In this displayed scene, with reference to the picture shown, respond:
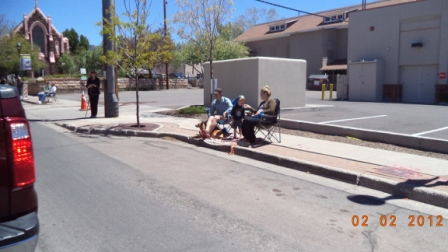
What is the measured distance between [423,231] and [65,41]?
6582cm

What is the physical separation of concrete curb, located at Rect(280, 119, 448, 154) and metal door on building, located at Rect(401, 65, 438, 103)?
646 inches

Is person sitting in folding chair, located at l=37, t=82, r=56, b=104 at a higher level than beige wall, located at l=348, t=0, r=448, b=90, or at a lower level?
lower

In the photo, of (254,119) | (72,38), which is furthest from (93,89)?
(72,38)

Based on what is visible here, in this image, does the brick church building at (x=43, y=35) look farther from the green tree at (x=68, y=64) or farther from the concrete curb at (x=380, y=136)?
the concrete curb at (x=380, y=136)

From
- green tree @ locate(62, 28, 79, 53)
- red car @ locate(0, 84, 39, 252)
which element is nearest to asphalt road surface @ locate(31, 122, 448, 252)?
red car @ locate(0, 84, 39, 252)

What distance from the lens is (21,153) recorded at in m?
2.62

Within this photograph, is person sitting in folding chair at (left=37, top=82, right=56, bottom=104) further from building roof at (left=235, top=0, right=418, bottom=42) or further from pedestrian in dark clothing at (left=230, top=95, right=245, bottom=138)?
building roof at (left=235, top=0, right=418, bottom=42)

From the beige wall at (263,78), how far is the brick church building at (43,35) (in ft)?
154

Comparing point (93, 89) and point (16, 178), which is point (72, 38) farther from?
point (16, 178)

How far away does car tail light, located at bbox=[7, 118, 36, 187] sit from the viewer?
2.58 m

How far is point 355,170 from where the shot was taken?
271 inches

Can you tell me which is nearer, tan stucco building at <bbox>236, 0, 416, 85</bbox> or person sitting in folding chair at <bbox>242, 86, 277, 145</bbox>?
person sitting in folding chair at <bbox>242, 86, 277, 145</bbox>

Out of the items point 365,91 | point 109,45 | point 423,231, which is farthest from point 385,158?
point 365,91

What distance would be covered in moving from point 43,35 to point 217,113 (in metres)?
53.7
